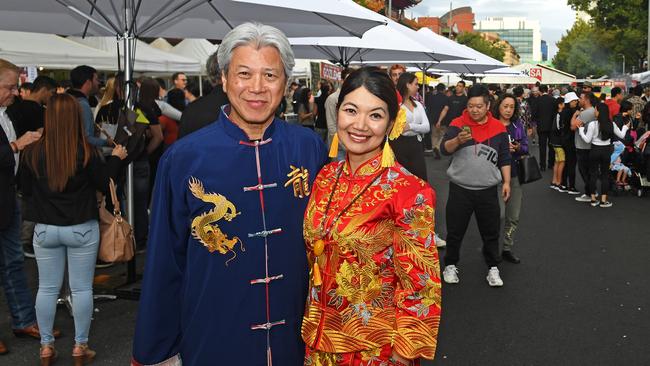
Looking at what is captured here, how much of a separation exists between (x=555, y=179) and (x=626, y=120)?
5.97 feet

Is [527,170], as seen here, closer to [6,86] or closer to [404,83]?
[404,83]

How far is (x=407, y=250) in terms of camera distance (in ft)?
7.77

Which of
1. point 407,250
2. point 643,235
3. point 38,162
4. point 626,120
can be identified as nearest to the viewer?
point 407,250

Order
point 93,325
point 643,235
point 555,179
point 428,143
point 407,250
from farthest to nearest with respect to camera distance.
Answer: point 428,143
point 555,179
point 643,235
point 93,325
point 407,250

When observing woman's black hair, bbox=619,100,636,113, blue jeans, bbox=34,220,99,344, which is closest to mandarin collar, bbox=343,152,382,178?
blue jeans, bbox=34,220,99,344

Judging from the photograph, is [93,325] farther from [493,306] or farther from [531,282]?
[531,282]

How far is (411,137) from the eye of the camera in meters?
6.79

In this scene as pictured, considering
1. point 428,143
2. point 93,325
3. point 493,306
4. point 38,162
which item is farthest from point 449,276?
point 428,143

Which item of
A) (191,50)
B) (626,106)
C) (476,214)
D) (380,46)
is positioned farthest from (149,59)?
(626,106)

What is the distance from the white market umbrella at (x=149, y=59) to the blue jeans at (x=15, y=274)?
25.2 ft

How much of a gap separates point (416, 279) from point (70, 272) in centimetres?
306

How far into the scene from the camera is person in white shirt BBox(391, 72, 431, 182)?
259 inches

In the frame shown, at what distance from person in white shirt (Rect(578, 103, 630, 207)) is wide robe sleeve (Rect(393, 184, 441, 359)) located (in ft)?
30.4

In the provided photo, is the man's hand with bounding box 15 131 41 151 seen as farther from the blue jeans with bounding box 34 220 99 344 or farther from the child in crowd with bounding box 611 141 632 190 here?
the child in crowd with bounding box 611 141 632 190
